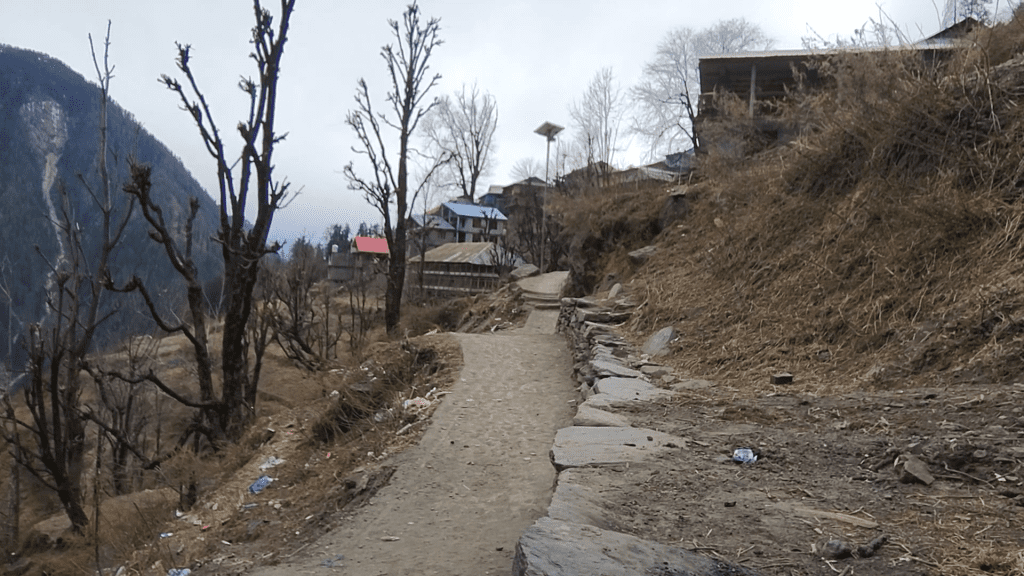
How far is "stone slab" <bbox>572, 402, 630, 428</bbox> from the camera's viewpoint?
4.13 m

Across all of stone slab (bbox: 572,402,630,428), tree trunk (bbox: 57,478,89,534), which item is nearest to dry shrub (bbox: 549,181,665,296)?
stone slab (bbox: 572,402,630,428)

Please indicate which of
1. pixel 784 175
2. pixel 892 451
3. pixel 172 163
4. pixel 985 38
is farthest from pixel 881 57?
pixel 172 163

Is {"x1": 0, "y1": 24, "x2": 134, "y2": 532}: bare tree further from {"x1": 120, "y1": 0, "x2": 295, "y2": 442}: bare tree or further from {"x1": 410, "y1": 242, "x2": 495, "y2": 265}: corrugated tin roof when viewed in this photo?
{"x1": 410, "y1": 242, "x2": 495, "y2": 265}: corrugated tin roof

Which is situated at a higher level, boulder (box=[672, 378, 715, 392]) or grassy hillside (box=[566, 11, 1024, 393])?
grassy hillside (box=[566, 11, 1024, 393])

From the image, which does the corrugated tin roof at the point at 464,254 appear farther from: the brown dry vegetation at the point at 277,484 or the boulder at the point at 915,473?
the boulder at the point at 915,473

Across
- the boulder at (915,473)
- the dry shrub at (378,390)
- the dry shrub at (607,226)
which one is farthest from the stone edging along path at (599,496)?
the dry shrub at (607,226)

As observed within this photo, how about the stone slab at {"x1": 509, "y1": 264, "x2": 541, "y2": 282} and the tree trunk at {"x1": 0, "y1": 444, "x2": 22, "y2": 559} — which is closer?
the tree trunk at {"x1": 0, "y1": 444, "x2": 22, "y2": 559}

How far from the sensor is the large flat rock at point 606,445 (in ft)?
10.8

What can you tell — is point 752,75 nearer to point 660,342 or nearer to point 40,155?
point 660,342

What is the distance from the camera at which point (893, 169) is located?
6.04m

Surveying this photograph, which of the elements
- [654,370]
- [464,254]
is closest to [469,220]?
[464,254]

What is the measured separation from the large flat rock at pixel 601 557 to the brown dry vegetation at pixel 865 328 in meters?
0.16

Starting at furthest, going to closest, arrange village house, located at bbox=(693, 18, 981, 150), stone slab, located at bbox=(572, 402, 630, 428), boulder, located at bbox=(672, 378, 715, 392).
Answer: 1. village house, located at bbox=(693, 18, 981, 150)
2. boulder, located at bbox=(672, 378, 715, 392)
3. stone slab, located at bbox=(572, 402, 630, 428)

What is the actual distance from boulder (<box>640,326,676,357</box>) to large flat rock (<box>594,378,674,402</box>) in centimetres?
107
